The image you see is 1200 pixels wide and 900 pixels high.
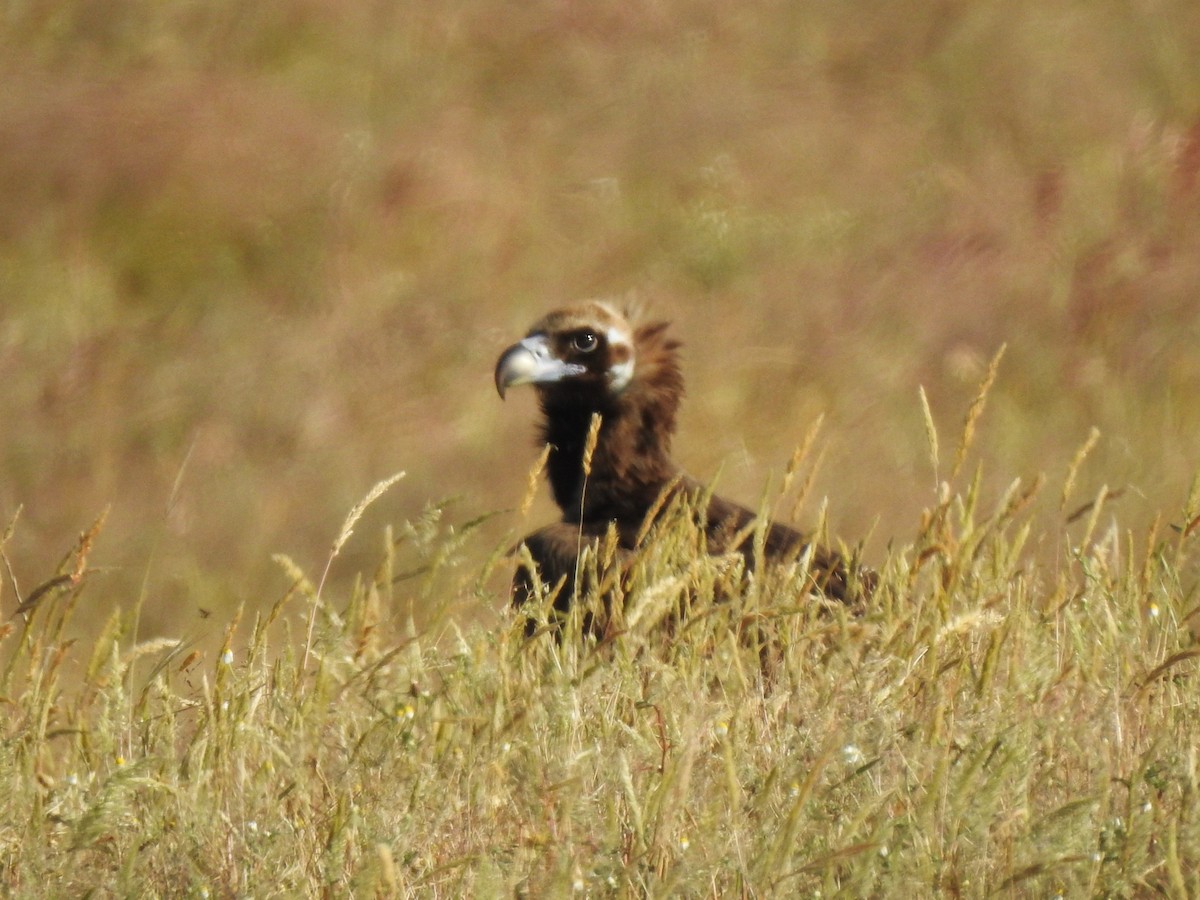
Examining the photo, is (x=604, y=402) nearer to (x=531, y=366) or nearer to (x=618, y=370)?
(x=618, y=370)

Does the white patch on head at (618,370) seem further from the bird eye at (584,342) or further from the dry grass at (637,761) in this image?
the dry grass at (637,761)

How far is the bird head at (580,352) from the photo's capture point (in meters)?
5.11

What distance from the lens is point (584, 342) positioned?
5.17 m

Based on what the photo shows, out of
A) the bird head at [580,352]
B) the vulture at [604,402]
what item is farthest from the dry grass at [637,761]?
the bird head at [580,352]

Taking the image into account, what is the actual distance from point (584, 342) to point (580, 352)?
0.03 m

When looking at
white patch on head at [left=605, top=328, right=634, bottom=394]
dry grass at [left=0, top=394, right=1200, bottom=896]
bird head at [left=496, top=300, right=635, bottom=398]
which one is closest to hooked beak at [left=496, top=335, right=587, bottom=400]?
bird head at [left=496, top=300, right=635, bottom=398]

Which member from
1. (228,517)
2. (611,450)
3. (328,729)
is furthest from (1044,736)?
(228,517)

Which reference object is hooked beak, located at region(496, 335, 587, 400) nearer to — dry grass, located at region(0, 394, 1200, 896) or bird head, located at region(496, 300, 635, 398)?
bird head, located at region(496, 300, 635, 398)

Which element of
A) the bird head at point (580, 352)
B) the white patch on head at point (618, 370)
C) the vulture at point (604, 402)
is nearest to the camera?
the vulture at point (604, 402)

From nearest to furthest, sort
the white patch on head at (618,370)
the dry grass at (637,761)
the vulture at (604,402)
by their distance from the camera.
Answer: the dry grass at (637,761) → the vulture at (604,402) → the white patch on head at (618,370)

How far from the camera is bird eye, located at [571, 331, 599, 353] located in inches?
203

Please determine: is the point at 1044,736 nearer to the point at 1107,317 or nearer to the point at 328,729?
the point at 328,729

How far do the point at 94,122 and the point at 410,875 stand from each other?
23.1 ft

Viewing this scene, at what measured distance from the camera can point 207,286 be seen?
322 inches
